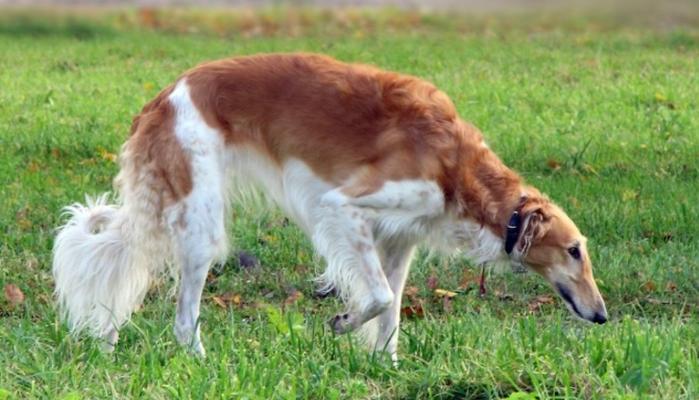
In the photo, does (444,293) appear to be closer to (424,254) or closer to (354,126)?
(424,254)

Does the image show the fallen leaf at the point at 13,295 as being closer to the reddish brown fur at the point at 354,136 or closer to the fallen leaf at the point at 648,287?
the reddish brown fur at the point at 354,136

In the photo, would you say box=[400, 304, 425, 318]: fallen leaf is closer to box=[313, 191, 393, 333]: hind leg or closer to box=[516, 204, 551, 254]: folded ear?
box=[313, 191, 393, 333]: hind leg

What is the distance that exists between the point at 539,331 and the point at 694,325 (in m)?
0.79

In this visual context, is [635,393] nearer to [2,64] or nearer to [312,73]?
[312,73]

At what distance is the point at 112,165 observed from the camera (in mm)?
9141

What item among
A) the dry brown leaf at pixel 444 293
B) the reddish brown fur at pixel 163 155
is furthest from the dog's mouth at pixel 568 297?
the reddish brown fur at pixel 163 155

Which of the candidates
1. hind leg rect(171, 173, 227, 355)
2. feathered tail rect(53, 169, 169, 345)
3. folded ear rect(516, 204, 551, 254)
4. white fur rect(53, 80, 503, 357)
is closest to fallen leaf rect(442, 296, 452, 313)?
white fur rect(53, 80, 503, 357)

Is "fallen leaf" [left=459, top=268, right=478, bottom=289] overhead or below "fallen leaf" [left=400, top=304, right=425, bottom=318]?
below

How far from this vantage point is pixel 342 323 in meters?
5.57

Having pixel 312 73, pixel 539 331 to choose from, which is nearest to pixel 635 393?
pixel 539 331

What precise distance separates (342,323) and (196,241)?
0.78 meters

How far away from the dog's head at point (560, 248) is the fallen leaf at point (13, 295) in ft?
8.24

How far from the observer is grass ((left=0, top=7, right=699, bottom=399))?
450cm

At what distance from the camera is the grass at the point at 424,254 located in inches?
177
